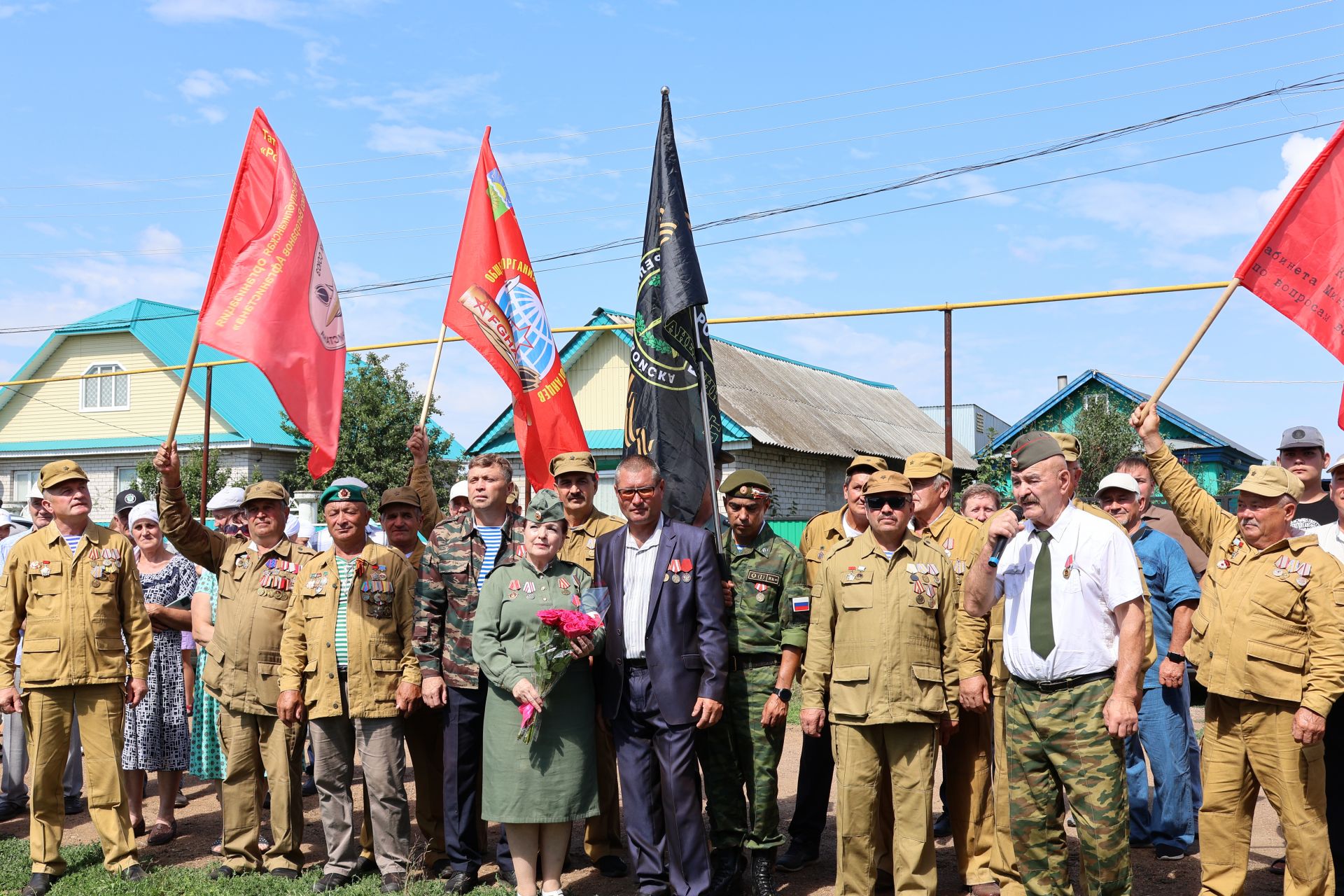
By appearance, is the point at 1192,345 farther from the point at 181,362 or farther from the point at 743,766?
the point at 181,362

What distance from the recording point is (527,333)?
772 centimetres

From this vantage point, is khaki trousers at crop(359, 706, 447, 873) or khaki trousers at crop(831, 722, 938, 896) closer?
khaki trousers at crop(831, 722, 938, 896)

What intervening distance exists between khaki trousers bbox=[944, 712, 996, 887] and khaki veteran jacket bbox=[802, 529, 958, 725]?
1.92 ft

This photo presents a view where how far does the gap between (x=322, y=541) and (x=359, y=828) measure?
4.63 m

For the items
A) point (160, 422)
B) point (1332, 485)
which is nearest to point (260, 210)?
point (1332, 485)

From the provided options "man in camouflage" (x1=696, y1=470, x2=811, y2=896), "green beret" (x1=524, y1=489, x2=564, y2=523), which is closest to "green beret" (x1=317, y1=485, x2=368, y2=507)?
"green beret" (x1=524, y1=489, x2=564, y2=523)

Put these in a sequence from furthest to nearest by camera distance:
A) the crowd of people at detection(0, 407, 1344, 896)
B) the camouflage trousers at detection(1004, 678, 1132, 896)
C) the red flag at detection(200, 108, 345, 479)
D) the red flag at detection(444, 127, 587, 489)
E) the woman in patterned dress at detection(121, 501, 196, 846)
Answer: the red flag at detection(444, 127, 587, 489), the woman in patterned dress at detection(121, 501, 196, 846), the red flag at detection(200, 108, 345, 479), the crowd of people at detection(0, 407, 1344, 896), the camouflage trousers at detection(1004, 678, 1132, 896)

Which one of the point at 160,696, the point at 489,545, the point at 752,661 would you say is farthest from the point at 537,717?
the point at 160,696

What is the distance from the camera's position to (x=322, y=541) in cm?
1133

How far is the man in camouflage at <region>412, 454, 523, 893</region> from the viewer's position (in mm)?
5957

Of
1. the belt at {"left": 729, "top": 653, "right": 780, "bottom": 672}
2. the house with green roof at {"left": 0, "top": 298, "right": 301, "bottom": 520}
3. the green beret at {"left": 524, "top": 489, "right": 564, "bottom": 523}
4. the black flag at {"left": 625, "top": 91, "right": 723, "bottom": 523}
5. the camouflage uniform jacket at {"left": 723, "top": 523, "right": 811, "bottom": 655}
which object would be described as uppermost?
the house with green roof at {"left": 0, "top": 298, "right": 301, "bottom": 520}

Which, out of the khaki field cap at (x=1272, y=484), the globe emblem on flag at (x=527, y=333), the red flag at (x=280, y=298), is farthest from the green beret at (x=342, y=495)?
the khaki field cap at (x=1272, y=484)

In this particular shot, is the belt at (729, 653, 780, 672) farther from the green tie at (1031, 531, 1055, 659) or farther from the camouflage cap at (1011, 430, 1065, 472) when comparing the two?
→ the camouflage cap at (1011, 430, 1065, 472)

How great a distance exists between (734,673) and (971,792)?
54.6 inches
